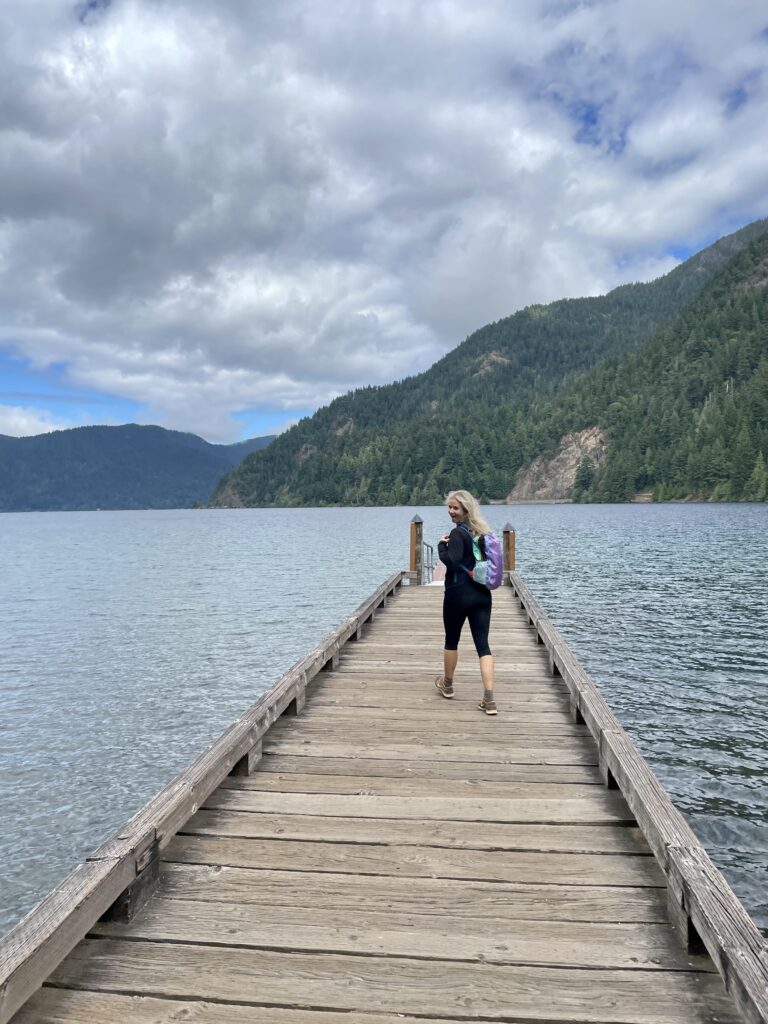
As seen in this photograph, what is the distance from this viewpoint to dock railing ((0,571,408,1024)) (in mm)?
2955

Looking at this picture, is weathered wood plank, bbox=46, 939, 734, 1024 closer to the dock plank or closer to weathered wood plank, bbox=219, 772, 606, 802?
the dock plank

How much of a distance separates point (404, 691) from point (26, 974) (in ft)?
20.3

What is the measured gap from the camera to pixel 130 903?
370 centimetres

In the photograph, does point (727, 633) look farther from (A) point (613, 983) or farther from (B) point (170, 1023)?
(B) point (170, 1023)

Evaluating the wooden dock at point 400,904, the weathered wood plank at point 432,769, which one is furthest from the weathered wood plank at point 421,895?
the weathered wood plank at point 432,769

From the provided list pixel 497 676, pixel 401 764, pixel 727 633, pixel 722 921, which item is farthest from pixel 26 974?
pixel 727 633

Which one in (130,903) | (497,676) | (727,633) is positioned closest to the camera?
(130,903)

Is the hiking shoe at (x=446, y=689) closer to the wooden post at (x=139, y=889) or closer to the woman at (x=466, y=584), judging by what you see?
the woman at (x=466, y=584)

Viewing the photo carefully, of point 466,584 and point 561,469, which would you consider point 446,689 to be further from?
point 561,469

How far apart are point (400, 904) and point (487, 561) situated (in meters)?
3.98

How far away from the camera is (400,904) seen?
385 centimetres

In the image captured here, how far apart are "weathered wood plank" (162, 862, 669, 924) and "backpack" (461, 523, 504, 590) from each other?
140 inches

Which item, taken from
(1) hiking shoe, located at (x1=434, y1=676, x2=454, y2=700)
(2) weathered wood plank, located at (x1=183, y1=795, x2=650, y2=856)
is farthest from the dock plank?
(1) hiking shoe, located at (x1=434, y1=676, x2=454, y2=700)

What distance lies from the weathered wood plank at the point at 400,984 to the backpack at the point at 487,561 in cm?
427
